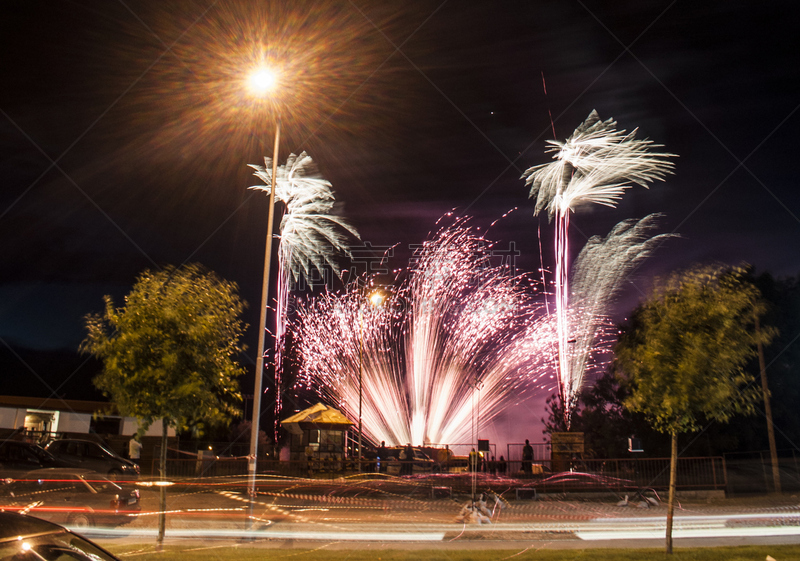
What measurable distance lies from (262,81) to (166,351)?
7.58 meters

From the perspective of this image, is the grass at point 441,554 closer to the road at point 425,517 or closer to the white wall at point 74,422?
the road at point 425,517

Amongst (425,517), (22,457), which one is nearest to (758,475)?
(425,517)

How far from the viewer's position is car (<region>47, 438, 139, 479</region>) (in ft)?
64.5

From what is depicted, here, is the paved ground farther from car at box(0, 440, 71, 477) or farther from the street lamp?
the street lamp

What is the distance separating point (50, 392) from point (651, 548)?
1528 inches

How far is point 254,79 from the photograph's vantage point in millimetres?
13578

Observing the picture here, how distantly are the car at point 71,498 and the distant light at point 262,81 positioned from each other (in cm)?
946

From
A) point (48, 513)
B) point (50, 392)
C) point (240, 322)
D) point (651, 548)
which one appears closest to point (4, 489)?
point (48, 513)

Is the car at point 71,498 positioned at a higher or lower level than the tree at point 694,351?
lower

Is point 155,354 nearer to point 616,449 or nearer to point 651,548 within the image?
point 651,548

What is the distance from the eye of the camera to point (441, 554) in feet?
30.1

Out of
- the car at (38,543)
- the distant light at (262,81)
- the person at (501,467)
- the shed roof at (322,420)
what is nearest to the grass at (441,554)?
the car at (38,543)

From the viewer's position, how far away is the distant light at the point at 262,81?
13.6 meters

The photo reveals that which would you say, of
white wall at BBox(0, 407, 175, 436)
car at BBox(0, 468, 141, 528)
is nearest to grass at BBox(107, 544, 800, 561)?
car at BBox(0, 468, 141, 528)
